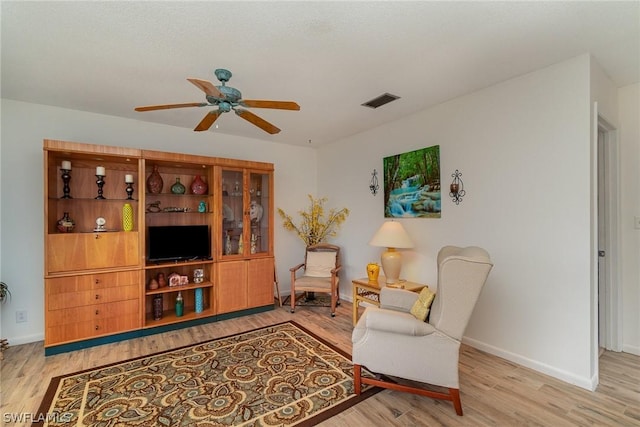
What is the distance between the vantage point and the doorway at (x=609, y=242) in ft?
8.95

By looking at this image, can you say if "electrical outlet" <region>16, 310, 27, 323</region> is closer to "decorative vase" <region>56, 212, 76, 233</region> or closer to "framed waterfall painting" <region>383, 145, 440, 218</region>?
"decorative vase" <region>56, 212, 76, 233</region>

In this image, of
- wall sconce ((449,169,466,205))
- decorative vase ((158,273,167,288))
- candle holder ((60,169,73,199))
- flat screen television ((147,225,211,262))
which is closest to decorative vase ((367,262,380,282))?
wall sconce ((449,169,466,205))

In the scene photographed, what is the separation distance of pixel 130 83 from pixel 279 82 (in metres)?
1.44

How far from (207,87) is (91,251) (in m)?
2.38

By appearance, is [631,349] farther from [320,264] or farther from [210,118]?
[210,118]

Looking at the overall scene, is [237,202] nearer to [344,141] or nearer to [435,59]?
[344,141]

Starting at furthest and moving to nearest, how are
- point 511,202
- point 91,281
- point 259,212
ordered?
point 259,212 → point 91,281 → point 511,202

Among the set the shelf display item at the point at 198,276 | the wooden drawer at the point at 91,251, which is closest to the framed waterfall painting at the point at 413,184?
the shelf display item at the point at 198,276

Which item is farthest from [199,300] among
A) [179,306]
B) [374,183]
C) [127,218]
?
[374,183]

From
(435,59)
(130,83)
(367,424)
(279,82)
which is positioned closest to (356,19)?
(435,59)

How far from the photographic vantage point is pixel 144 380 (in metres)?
2.37

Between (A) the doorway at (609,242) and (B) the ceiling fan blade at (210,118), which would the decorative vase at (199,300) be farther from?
(A) the doorway at (609,242)

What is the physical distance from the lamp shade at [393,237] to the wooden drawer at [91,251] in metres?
2.85

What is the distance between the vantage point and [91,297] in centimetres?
297
